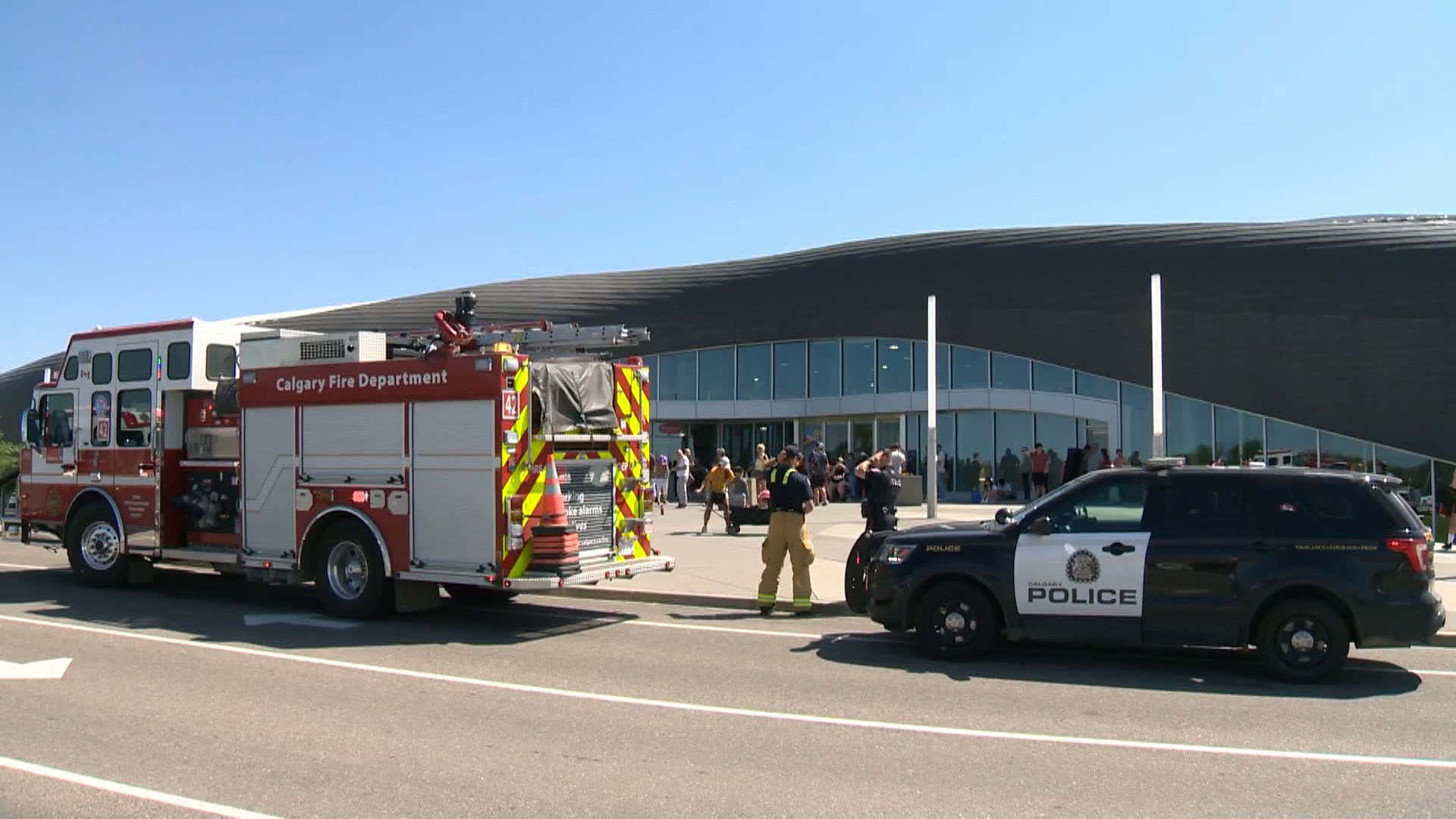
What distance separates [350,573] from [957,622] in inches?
250

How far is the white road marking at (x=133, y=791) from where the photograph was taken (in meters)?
5.27

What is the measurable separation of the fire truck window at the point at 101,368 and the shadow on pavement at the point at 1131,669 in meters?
9.62

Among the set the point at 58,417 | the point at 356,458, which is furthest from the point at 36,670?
the point at 58,417

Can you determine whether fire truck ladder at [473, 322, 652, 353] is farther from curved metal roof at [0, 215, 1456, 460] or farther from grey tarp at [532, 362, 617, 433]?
curved metal roof at [0, 215, 1456, 460]

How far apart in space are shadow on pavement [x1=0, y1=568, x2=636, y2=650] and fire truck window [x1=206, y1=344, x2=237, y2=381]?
2724mm

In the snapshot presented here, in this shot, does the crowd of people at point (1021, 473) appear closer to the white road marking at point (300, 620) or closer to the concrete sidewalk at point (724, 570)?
the concrete sidewalk at point (724, 570)

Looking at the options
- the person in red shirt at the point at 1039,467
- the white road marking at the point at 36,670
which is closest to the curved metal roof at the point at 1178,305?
the person in red shirt at the point at 1039,467

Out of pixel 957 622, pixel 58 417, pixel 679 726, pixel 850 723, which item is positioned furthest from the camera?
pixel 58 417

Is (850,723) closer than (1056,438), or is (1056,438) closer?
(850,723)

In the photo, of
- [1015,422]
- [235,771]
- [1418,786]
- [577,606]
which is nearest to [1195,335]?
[1015,422]

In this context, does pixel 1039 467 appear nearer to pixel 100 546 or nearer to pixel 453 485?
pixel 453 485

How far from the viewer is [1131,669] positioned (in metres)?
9.11

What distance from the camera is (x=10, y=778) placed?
593 cm

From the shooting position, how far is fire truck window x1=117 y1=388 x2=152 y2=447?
43.5 ft
